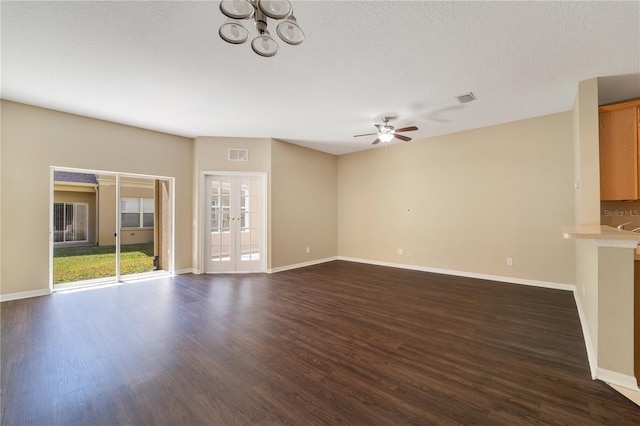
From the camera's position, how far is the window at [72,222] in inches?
296

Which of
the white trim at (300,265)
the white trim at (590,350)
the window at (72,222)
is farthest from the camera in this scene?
the window at (72,222)

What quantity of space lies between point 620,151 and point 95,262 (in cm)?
996

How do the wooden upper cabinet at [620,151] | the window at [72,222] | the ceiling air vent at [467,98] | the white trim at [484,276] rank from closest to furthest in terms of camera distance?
the wooden upper cabinet at [620,151], the ceiling air vent at [467,98], the white trim at [484,276], the window at [72,222]

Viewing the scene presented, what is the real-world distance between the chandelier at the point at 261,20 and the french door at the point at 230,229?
3.93 metres

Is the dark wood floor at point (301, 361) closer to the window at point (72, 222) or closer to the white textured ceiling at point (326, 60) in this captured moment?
the white textured ceiling at point (326, 60)

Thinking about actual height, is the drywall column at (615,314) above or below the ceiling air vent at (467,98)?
below

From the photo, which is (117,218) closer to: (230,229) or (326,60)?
(230,229)

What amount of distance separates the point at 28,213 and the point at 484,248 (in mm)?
7782

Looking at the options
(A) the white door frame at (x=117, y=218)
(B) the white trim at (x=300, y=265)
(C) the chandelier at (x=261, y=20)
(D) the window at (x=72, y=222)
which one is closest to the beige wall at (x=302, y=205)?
(B) the white trim at (x=300, y=265)

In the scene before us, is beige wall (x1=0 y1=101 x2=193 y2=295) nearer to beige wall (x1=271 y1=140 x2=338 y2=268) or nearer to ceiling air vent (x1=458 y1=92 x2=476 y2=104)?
beige wall (x1=271 y1=140 x2=338 y2=268)

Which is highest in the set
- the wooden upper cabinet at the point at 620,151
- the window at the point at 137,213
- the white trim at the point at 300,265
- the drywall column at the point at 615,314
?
the wooden upper cabinet at the point at 620,151

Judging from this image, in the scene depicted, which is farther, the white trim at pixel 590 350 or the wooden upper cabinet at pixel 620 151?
the wooden upper cabinet at pixel 620 151

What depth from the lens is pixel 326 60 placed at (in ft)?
9.17

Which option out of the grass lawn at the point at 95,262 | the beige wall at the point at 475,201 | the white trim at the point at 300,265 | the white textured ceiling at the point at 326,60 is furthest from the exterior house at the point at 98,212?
the beige wall at the point at 475,201
